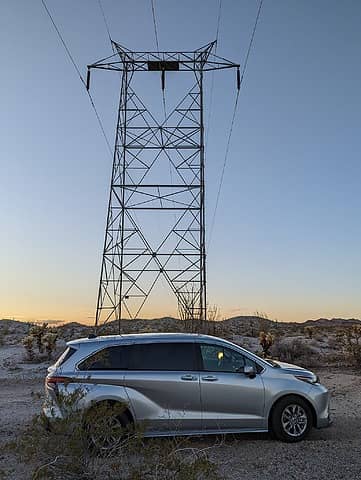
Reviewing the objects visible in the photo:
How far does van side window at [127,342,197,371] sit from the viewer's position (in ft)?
31.9

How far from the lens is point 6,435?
34.1ft

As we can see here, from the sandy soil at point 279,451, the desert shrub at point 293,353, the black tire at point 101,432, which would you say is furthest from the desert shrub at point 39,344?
the black tire at point 101,432

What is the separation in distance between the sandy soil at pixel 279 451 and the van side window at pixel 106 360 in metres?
0.96

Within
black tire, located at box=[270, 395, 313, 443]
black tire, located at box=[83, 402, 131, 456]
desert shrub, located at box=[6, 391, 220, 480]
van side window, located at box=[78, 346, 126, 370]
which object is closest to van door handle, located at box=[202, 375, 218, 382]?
black tire, located at box=[270, 395, 313, 443]

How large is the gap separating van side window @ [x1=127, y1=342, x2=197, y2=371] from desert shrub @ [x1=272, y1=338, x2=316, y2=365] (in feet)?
38.6

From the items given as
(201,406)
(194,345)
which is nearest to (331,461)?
(201,406)

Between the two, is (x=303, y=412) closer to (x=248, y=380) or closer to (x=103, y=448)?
(x=248, y=380)

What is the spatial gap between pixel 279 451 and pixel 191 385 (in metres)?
1.69

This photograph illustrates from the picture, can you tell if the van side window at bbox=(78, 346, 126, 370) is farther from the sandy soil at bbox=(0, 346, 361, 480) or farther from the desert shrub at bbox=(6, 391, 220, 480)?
the desert shrub at bbox=(6, 391, 220, 480)

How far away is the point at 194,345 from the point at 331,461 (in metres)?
2.83

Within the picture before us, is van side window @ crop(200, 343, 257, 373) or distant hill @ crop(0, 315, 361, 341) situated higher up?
distant hill @ crop(0, 315, 361, 341)

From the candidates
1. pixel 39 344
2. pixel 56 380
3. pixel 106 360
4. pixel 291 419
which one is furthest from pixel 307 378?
pixel 39 344

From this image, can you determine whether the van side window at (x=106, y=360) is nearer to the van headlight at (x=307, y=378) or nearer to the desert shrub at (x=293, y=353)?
the van headlight at (x=307, y=378)

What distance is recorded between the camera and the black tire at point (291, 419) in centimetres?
967
